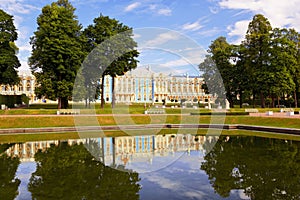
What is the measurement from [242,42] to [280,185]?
46.3 meters

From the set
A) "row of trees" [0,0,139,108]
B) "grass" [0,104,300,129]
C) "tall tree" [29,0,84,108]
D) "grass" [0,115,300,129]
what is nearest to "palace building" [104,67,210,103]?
"row of trees" [0,0,139,108]

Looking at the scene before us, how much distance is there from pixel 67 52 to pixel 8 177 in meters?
30.0

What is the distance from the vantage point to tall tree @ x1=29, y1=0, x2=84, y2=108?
1515 inches

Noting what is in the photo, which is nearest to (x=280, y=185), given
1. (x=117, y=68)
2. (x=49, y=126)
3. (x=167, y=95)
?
(x=49, y=126)

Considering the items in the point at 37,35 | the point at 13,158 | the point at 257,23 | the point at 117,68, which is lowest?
the point at 13,158

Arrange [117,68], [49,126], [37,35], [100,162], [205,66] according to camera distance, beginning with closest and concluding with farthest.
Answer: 1. [100,162]
2. [49,126]
3. [37,35]
4. [117,68]
5. [205,66]

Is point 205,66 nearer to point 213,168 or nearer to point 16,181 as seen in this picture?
point 213,168

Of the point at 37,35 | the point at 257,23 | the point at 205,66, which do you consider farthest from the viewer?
the point at 205,66

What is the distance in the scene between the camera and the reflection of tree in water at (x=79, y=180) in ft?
29.2

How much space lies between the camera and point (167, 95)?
103 metres

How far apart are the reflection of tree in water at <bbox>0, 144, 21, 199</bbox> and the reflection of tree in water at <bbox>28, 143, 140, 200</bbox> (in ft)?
1.75

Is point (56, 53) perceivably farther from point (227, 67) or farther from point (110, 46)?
point (227, 67)

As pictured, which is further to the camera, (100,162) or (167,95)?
(167,95)

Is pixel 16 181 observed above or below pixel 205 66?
below
